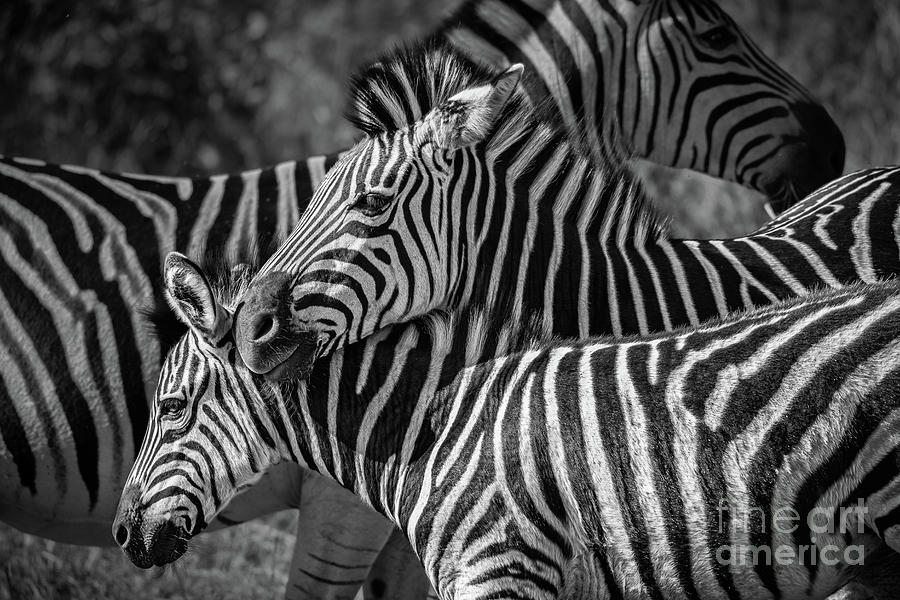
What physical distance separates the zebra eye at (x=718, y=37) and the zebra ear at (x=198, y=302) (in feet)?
9.44

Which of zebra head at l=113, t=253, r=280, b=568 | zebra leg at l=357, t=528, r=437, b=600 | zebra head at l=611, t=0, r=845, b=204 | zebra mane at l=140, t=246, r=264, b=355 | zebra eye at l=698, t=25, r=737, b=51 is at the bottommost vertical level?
zebra leg at l=357, t=528, r=437, b=600

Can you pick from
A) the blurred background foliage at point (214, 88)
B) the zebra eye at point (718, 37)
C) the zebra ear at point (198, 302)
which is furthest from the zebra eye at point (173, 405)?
the blurred background foliage at point (214, 88)

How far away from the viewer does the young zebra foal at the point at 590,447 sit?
124 inches

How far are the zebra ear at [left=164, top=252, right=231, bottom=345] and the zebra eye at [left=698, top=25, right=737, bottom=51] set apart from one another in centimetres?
288

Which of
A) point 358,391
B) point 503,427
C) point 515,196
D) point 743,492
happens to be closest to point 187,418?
point 358,391

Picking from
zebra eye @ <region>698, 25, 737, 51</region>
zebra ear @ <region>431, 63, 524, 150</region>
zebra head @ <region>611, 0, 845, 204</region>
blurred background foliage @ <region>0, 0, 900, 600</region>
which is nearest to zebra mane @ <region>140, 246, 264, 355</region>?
zebra ear @ <region>431, 63, 524, 150</region>

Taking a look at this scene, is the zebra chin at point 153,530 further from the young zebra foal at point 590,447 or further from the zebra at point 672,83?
the zebra at point 672,83

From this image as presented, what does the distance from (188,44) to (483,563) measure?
10305 millimetres

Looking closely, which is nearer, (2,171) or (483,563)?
(483,563)

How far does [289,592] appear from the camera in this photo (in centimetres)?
502

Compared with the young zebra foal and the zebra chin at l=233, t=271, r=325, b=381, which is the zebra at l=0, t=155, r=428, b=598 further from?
the zebra chin at l=233, t=271, r=325, b=381

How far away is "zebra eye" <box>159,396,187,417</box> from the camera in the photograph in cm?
389

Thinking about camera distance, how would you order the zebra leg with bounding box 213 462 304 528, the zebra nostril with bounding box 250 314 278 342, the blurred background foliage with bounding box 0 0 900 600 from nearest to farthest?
the zebra nostril with bounding box 250 314 278 342 < the zebra leg with bounding box 213 462 304 528 < the blurred background foliage with bounding box 0 0 900 600

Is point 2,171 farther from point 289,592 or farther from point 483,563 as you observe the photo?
point 483,563
